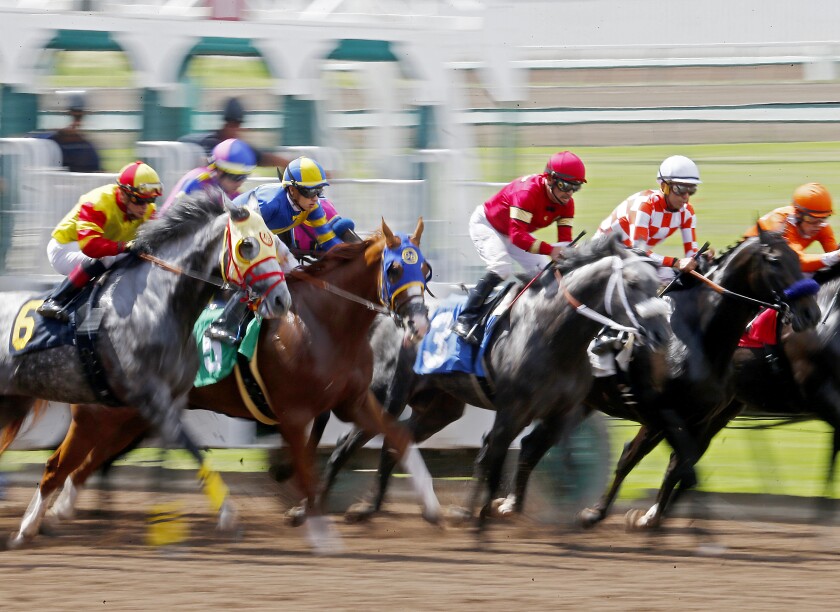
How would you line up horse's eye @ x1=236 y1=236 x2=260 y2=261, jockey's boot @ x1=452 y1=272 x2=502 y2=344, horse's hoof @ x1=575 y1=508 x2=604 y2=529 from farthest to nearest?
horse's hoof @ x1=575 y1=508 x2=604 y2=529 < jockey's boot @ x1=452 y1=272 x2=502 y2=344 < horse's eye @ x1=236 y1=236 x2=260 y2=261

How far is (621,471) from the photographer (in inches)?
320

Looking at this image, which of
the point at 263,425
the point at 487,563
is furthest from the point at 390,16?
the point at 487,563

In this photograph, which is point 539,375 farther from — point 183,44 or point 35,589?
point 183,44

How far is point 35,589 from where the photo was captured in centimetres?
612

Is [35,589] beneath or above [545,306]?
beneath

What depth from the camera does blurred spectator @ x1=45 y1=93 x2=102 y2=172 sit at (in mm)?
9664

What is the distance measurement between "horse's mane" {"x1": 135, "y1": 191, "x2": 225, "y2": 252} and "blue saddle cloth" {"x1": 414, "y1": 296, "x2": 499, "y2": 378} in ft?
5.53

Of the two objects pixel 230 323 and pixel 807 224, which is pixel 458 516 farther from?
pixel 807 224

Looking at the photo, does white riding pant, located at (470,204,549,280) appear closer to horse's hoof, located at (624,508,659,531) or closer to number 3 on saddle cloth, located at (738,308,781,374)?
number 3 on saddle cloth, located at (738,308,781,374)

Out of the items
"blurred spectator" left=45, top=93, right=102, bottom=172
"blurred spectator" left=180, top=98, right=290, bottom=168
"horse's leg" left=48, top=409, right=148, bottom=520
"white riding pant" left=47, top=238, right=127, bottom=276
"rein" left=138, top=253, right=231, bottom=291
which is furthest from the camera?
"blurred spectator" left=45, top=93, right=102, bottom=172

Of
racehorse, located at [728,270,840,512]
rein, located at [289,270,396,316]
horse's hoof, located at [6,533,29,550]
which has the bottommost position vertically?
horse's hoof, located at [6,533,29,550]

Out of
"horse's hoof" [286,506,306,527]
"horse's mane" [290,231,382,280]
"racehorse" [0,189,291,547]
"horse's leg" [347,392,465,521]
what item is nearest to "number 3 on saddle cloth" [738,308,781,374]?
"horse's leg" [347,392,465,521]

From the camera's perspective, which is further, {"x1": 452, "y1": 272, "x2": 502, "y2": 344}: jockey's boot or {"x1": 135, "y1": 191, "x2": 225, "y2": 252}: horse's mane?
{"x1": 452, "y1": 272, "x2": 502, "y2": 344}: jockey's boot

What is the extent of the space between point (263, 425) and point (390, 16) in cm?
337
